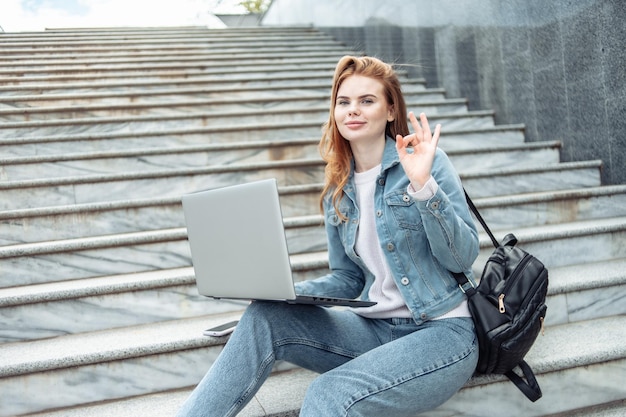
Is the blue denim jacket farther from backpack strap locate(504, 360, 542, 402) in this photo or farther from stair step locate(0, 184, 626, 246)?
stair step locate(0, 184, 626, 246)

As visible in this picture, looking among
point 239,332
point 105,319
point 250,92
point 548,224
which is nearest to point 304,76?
point 250,92

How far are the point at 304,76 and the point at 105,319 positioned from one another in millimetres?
3411

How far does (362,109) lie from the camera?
5.53ft

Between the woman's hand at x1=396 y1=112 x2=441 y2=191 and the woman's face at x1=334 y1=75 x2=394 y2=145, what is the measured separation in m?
0.23

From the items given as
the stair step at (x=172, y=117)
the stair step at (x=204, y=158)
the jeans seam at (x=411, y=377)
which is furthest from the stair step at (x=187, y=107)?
the jeans seam at (x=411, y=377)

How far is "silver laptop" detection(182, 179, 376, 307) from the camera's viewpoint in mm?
1389

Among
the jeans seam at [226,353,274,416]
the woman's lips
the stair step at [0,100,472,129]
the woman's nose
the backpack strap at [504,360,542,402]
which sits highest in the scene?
the stair step at [0,100,472,129]

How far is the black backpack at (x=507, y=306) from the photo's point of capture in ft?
5.04

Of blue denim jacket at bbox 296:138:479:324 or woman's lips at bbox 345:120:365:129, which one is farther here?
woman's lips at bbox 345:120:365:129

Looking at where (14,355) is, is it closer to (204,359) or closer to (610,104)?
(204,359)

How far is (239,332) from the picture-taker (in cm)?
156

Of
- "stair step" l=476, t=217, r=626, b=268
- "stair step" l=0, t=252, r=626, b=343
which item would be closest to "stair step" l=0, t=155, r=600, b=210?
"stair step" l=476, t=217, r=626, b=268

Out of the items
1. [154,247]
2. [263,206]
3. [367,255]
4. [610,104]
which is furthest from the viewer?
[610,104]

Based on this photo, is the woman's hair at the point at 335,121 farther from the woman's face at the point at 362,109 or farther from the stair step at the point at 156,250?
the stair step at the point at 156,250
